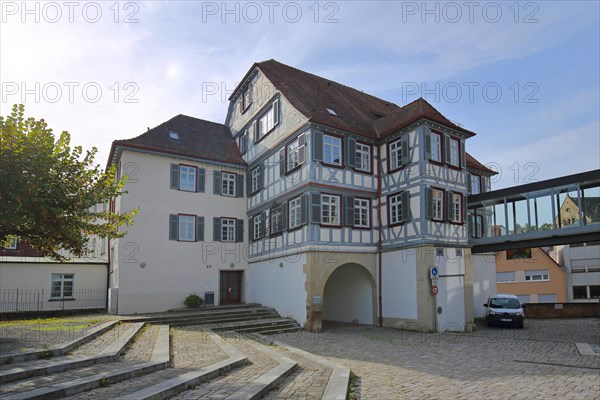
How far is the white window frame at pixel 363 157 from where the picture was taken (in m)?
19.4

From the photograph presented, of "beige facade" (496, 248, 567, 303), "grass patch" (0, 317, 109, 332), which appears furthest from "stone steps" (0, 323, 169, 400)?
"beige facade" (496, 248, 567, 303)

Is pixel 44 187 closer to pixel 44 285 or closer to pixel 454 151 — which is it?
pixel 44 285

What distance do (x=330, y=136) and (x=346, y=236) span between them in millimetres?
3992

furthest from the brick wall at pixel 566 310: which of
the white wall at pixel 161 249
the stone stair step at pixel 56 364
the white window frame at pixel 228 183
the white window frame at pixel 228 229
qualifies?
the stone stair step at pixel 56 364

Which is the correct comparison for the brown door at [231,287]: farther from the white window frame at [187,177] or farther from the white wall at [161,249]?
the white window frame at [187,177]

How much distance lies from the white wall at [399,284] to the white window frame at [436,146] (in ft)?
12.9

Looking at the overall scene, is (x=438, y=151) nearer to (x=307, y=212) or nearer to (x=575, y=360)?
(x=307, y=212)

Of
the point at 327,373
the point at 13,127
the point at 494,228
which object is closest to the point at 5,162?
the point at 13,127

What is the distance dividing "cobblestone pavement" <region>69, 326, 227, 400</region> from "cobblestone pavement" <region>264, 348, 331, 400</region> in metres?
1.65

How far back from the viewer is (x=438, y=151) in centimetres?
1880

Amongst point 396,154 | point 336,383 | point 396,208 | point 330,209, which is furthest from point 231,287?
point 336,383

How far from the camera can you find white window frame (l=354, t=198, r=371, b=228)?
19031 millimetres

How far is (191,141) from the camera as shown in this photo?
75.2 ft

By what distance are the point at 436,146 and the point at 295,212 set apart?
622 centimetres
